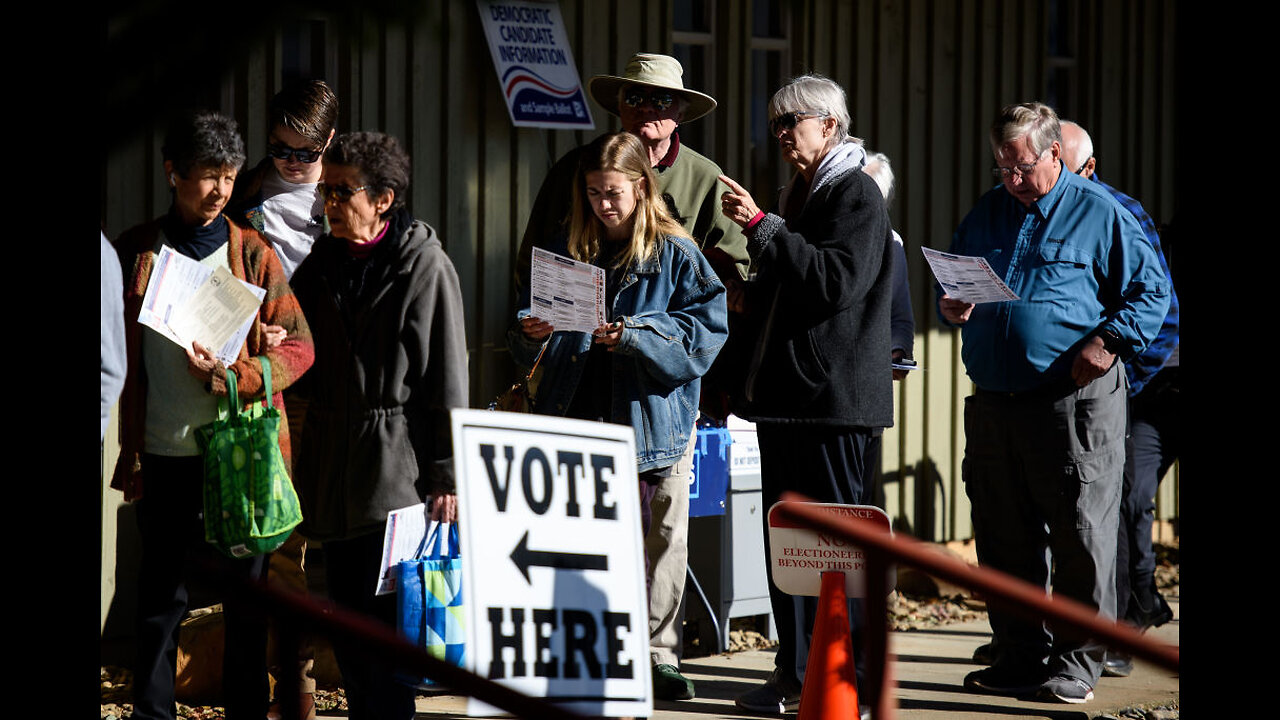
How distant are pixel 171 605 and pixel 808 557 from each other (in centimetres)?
207

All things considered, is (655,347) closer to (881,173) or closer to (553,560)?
(553,560)

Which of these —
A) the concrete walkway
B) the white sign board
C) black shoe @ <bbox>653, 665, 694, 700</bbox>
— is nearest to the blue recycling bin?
the concrete walkway

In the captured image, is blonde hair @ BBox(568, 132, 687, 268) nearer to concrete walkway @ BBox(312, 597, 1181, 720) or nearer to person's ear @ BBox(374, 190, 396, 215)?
person's ear @ BBox(374, 190, 396, 215)

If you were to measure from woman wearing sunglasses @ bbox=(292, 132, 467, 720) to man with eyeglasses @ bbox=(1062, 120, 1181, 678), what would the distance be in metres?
3.30

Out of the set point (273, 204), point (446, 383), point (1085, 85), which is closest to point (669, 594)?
point (446, 383)

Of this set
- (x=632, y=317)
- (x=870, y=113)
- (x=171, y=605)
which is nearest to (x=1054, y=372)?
(x=632, y=317)

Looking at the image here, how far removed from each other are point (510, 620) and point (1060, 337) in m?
3.02

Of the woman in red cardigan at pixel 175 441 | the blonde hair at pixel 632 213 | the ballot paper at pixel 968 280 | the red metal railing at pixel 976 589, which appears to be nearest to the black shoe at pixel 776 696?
the ballot paper at pixel 968 280

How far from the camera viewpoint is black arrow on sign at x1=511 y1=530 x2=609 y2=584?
3.61m

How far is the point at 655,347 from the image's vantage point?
5.02 m

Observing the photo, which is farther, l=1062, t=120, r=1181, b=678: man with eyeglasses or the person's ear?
l=1062, t=120, r=1181, b=678: man with eyeglasses

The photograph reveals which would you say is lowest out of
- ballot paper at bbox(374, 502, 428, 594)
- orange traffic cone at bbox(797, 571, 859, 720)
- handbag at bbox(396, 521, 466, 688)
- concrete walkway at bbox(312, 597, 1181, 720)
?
concrete walkway at bbox(312, 597, 1181, 720)

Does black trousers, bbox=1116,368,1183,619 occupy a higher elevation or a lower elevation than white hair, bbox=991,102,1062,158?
lower

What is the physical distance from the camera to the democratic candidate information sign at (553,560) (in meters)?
3.54
